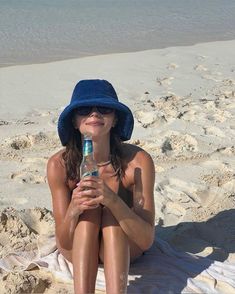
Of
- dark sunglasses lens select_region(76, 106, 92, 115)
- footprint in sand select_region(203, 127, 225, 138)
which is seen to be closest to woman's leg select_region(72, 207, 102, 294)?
dark sunglasses lens select_region(76, 106, 92, 115)

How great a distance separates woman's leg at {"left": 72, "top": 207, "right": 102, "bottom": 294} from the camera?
2.83 m

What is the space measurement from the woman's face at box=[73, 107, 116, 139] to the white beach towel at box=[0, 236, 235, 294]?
76 cm

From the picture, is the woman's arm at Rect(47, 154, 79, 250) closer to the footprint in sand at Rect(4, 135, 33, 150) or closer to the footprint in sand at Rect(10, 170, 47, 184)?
the footprint in sand at Rect(10, 170, 47, 184)

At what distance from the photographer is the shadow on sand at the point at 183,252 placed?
3.13 m

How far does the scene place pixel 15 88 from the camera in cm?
707

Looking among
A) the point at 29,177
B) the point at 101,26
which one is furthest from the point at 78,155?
the point at 101,26

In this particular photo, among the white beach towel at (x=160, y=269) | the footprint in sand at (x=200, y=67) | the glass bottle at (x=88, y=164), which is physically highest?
the glass bottle at (x=88, y=164)

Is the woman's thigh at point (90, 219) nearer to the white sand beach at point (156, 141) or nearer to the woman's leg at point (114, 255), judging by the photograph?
the woman's leg at point (114, 255)

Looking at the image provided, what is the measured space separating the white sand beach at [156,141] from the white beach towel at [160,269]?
5 centimetres

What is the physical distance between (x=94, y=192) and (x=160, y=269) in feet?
2.54

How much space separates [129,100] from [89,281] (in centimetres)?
397

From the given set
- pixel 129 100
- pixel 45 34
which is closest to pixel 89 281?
pixel 129 100

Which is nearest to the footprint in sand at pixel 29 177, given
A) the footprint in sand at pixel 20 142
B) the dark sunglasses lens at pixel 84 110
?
the footprint in sand at pixel 20 142

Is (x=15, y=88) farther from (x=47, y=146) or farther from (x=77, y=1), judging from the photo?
(x=77, y=1)
